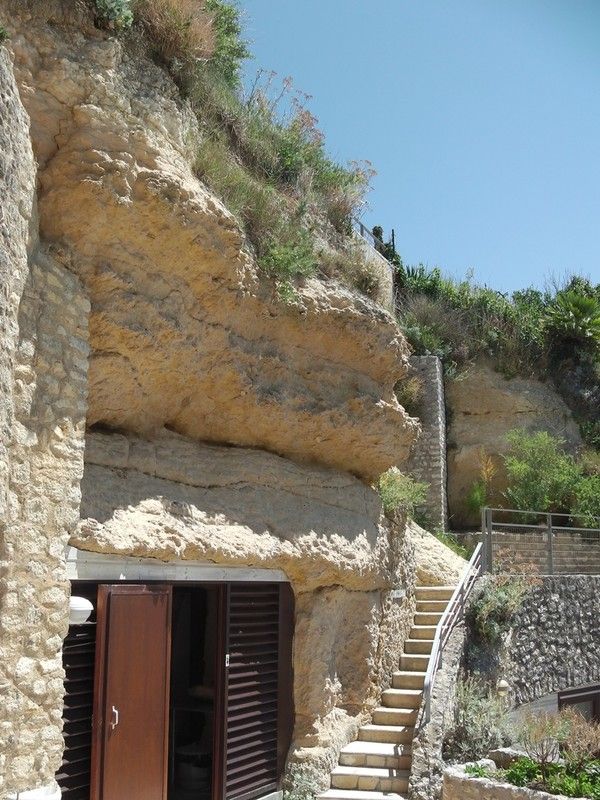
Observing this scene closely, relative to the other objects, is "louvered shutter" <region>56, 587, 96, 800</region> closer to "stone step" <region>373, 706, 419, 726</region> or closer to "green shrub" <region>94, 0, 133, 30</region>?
"stone step" <region>373, 706, 419, 726</region>

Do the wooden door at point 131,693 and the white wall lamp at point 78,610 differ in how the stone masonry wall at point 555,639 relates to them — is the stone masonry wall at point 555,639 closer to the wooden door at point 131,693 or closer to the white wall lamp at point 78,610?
the wooden door at point 131,693

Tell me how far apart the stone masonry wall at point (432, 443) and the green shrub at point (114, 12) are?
14.7 metres

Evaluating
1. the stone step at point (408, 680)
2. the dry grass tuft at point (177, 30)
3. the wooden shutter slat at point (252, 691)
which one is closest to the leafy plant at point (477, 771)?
the stone step at point (408, 680)

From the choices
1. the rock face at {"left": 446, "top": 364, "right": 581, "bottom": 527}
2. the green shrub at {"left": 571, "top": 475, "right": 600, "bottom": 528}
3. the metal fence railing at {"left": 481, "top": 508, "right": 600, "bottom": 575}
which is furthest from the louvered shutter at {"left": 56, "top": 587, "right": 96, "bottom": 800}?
the rock face at {"left": 446, "top": 364, "right": 581, "bottom": 527}

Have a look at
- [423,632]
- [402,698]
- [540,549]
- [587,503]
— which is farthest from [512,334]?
[402,698]

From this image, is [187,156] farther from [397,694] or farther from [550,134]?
[397,694]

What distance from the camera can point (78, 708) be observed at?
799 centimetres

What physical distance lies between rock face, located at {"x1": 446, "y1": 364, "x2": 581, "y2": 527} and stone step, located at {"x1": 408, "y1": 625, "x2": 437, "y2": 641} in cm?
903

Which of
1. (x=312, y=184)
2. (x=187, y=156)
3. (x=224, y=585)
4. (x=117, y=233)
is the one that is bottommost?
(x=224, y=585)

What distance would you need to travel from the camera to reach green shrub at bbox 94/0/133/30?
8.16m

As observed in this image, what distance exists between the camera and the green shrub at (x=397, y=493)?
515 inches

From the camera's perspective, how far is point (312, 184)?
1284cm

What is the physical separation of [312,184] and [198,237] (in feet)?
14.4

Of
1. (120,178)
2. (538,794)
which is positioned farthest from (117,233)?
(538,794)
